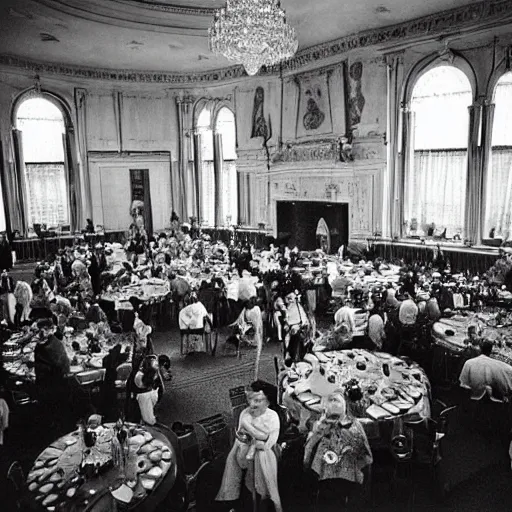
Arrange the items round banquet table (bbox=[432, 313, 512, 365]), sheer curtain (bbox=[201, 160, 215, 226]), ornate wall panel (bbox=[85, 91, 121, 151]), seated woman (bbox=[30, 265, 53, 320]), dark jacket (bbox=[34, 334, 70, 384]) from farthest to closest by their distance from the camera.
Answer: sheer curtain (bbox=[201, 160, 215, 226]) → ornate wall panel (bbox=[85, 91, 121, 151]) → seated woman (bbox=[30, 265, 53, 320]) → round banquet table (bbox=[432, 313, 512, 365]) → dark jacket (bbox=[34, 334, 70, 384])

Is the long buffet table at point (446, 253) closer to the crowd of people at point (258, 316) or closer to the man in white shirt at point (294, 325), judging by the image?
the crowd of people at point (258, 316)

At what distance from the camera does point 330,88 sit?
1498cm

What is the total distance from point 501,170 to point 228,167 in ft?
33.0

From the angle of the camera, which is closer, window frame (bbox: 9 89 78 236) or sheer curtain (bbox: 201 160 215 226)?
window frame (bbox: 9 89 78 236)

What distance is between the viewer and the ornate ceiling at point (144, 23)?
11.6 meters

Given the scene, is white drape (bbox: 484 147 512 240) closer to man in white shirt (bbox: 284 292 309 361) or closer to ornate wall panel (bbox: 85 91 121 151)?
man in white shirt (bbox: 284 292 309 361)

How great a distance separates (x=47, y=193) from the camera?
18234mm

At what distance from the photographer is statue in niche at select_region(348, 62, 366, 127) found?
14.2 m

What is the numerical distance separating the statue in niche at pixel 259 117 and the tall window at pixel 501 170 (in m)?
7.52

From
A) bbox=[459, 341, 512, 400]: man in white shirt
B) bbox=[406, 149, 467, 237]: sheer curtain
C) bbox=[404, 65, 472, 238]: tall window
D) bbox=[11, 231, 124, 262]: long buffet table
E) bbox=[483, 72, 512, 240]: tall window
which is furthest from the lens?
bbox=[11, 231, 124, 262]: long buffet table

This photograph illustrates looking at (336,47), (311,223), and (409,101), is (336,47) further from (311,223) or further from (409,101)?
(311,223)

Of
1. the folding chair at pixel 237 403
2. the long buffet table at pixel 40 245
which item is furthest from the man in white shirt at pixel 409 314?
the long buffet table at pixel 40 245

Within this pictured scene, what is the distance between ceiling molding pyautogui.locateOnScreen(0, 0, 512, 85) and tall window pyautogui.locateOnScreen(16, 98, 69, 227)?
4.57ft

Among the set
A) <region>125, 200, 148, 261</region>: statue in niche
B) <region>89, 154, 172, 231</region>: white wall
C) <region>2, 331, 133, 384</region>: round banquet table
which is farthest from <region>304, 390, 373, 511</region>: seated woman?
<region>89, 154, 172, 231</region>: white wall
